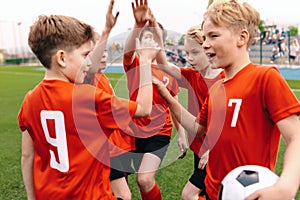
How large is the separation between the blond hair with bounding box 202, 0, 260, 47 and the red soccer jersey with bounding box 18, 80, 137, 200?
0.63 meters

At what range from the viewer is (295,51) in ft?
70.8

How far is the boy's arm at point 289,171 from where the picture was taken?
1578 mm

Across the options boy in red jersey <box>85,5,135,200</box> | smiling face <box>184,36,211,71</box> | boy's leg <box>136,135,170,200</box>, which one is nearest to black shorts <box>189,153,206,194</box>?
boy's leg <box>136,135,170,200</box>

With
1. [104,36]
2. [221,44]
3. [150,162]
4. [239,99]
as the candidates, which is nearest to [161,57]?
[104,36]

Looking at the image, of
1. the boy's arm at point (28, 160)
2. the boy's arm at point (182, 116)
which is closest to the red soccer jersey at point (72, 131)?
the boy's arm at point (28, 160)

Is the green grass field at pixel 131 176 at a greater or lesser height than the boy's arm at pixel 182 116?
lesser

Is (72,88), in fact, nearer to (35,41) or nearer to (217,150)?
(35,41)

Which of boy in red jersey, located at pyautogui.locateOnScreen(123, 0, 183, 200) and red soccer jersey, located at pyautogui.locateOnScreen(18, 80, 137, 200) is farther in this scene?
boy in red jersey, located at pyautogui.locateOnScreen(123, 0, 183, 200)

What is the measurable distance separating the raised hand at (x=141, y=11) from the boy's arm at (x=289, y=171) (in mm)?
1110

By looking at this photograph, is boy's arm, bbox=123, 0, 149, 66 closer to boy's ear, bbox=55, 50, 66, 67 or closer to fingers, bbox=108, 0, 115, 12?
fingers, bbox=108, 0, 115, 12

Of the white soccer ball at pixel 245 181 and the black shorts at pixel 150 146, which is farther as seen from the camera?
the black shorts at pixel 150 146

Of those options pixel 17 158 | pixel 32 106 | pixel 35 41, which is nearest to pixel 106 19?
pixel 35 41

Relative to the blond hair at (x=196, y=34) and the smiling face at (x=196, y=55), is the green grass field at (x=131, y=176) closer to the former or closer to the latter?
the smiling face at (x=196, y=55)

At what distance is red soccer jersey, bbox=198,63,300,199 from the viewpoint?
1797 millimetres
